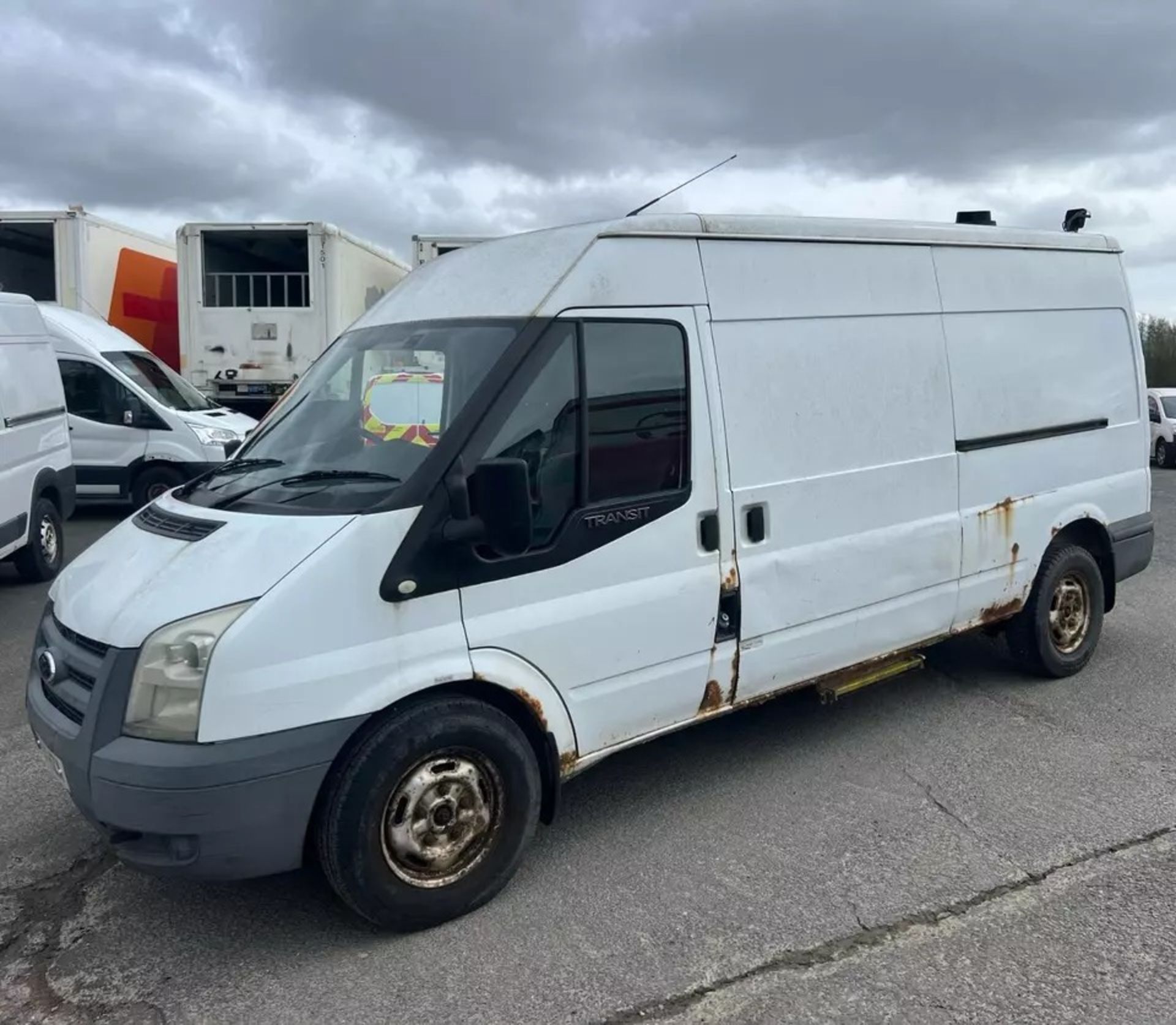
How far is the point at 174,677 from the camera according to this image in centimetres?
311

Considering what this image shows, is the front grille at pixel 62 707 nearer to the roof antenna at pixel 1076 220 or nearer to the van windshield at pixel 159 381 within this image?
the roof antenna at pixel 1076 220

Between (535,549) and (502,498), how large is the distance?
0.36m

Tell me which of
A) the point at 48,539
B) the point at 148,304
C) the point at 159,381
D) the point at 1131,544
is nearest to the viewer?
the point at 1131,544

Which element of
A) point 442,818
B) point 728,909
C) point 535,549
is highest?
point 535,549

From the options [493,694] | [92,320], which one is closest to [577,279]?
[493,694]

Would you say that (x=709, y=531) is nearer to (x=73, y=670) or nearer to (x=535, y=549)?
(x=535, y=549)

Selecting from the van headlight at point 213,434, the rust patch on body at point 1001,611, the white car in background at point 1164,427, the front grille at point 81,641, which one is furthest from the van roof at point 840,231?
the white car in background at point 1164,427

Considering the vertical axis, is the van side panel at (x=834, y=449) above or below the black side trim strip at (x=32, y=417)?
below

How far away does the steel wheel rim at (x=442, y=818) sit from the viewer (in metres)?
3.40

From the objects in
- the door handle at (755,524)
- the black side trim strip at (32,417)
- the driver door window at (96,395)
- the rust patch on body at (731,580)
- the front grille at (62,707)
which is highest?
the driver door window at (96,395)

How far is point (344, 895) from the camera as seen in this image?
3326mm

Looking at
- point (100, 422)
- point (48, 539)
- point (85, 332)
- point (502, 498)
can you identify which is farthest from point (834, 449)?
point (85, 332)

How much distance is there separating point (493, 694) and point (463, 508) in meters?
0.67

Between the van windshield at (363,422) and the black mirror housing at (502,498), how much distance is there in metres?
0.29
